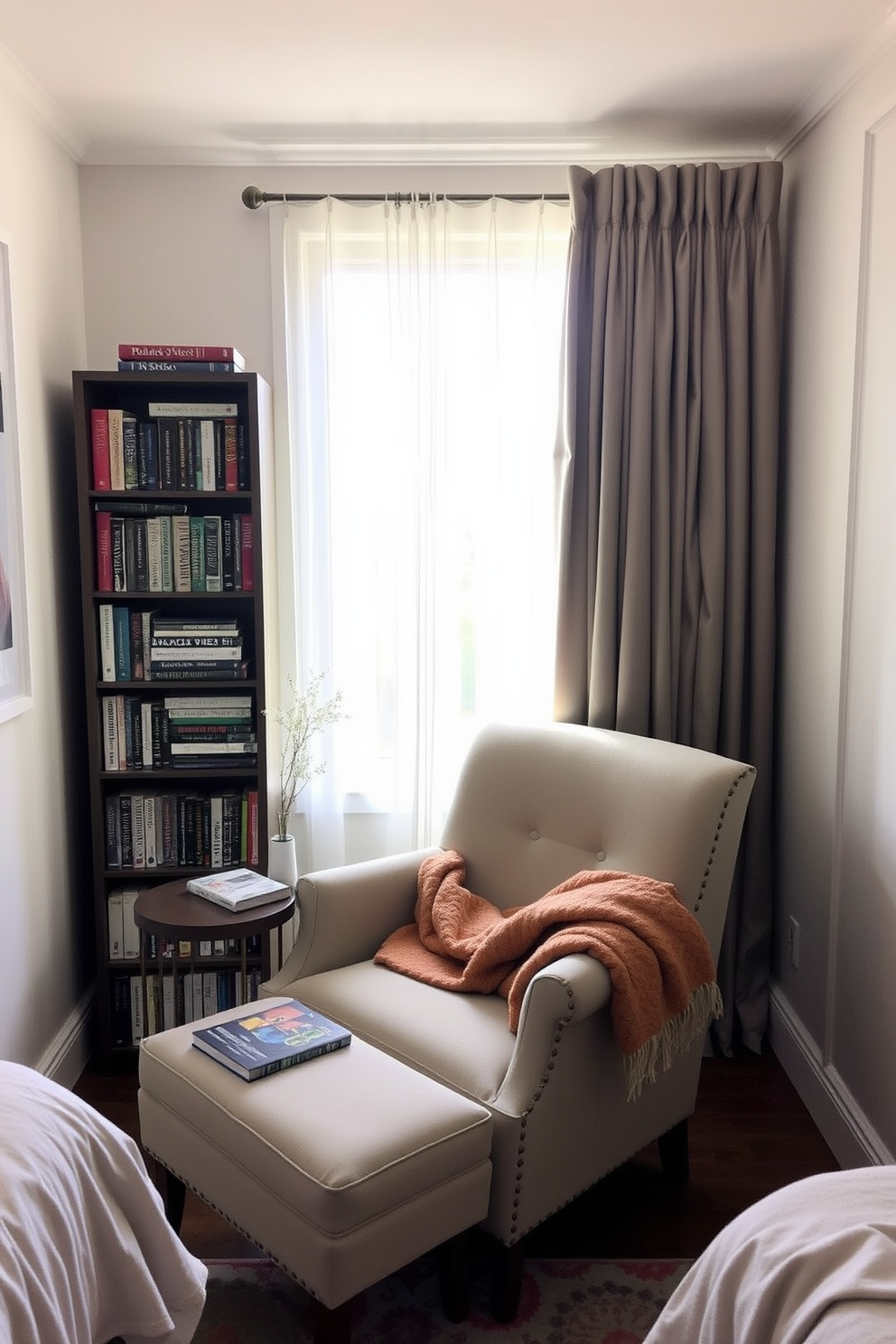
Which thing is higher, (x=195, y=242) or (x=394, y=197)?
(x=394, y=197)

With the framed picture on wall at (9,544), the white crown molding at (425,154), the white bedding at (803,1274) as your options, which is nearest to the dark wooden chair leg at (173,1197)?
the framed picture on wall at (9,544)

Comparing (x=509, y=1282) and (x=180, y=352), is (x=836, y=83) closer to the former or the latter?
(x=180, y=352)

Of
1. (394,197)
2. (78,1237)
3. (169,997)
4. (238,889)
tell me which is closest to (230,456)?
(394,197)

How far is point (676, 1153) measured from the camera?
238 cm

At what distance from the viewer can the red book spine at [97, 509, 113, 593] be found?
273cm

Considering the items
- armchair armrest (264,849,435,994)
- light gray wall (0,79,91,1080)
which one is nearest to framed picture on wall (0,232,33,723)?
light gray wall (0,79,91,1080)

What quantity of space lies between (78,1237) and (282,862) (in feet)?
4.56

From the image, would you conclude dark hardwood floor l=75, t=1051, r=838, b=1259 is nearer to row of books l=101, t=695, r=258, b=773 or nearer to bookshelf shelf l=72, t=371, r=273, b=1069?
bookshelf shelf l=72, t=371, r=273, b=1069

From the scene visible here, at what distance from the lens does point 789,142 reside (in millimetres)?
2803

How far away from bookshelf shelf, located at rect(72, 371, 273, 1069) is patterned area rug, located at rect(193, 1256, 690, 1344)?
86cm

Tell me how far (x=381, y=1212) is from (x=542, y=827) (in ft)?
3.35

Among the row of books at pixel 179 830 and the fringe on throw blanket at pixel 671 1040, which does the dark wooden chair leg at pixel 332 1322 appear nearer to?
the fringe on throw blanket at pixel 671 1040

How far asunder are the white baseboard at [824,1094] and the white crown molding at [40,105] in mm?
2927

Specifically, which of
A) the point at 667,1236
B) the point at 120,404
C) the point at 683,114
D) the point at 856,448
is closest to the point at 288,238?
the point at 120,404
